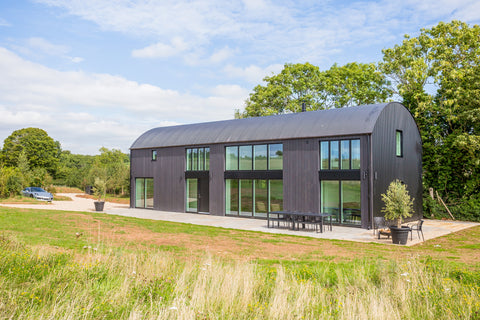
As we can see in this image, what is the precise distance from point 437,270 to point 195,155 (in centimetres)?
1729

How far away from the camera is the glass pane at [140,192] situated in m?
25.2

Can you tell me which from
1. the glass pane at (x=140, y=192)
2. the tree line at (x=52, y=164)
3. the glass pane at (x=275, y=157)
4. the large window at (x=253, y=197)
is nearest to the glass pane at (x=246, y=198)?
the large window at (x=253, y=197)

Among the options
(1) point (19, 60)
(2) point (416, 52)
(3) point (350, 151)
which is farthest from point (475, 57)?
(1) point (19, 60)

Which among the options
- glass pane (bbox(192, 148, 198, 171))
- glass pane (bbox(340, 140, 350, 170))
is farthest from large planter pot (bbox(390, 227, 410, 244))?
glass pane (bbox(192, 148, 198, 171))

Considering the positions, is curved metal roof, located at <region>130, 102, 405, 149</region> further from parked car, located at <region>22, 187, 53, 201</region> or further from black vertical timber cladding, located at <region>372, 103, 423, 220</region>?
parked car, located at <region>22, 187, 53, 201</region>

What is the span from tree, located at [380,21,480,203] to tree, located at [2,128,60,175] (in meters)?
50.5

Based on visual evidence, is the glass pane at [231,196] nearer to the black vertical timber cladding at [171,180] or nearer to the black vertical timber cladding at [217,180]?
the black vertical timber cladding at [217,180]

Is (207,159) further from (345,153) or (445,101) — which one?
(445,101)

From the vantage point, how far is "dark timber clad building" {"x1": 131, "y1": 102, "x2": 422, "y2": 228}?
1608 cm

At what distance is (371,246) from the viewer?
11.4 metres

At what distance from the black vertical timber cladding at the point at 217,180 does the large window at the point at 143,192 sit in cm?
574

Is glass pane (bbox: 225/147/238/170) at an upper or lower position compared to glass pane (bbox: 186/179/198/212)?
upper

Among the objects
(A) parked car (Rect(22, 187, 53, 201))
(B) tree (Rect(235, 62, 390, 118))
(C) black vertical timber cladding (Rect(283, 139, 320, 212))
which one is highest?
(B) tree (Rect(235, 62, 390, 118))

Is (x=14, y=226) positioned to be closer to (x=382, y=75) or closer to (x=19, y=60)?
(x=19, y=60)
